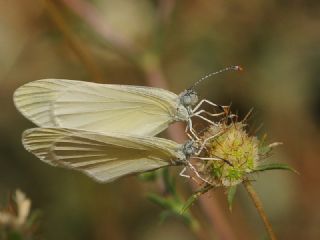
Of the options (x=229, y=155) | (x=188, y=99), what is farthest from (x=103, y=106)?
(x=229, y=155)

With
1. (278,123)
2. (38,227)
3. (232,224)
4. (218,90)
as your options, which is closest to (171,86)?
(218,90)

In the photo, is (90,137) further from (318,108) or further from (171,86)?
(318,108)

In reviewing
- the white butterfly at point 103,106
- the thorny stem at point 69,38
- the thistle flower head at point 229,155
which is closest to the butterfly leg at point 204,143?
the thistle flower head at point 229,155

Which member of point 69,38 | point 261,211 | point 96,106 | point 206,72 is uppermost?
point 206,72

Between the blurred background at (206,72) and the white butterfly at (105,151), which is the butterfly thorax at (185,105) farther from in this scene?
the blurred background at (206,72)

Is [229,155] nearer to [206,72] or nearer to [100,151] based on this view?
[100,151]

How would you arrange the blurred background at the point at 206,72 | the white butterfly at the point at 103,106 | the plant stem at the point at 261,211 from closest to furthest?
the plant stem at the point at 261,211, the white butterfly at the point at 103,106, the blurred background at the point at 206,72

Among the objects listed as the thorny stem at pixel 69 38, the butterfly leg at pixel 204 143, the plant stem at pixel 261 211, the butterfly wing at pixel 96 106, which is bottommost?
the plant stem at pixel 261 211

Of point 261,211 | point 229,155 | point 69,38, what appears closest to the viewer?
point 261,211
